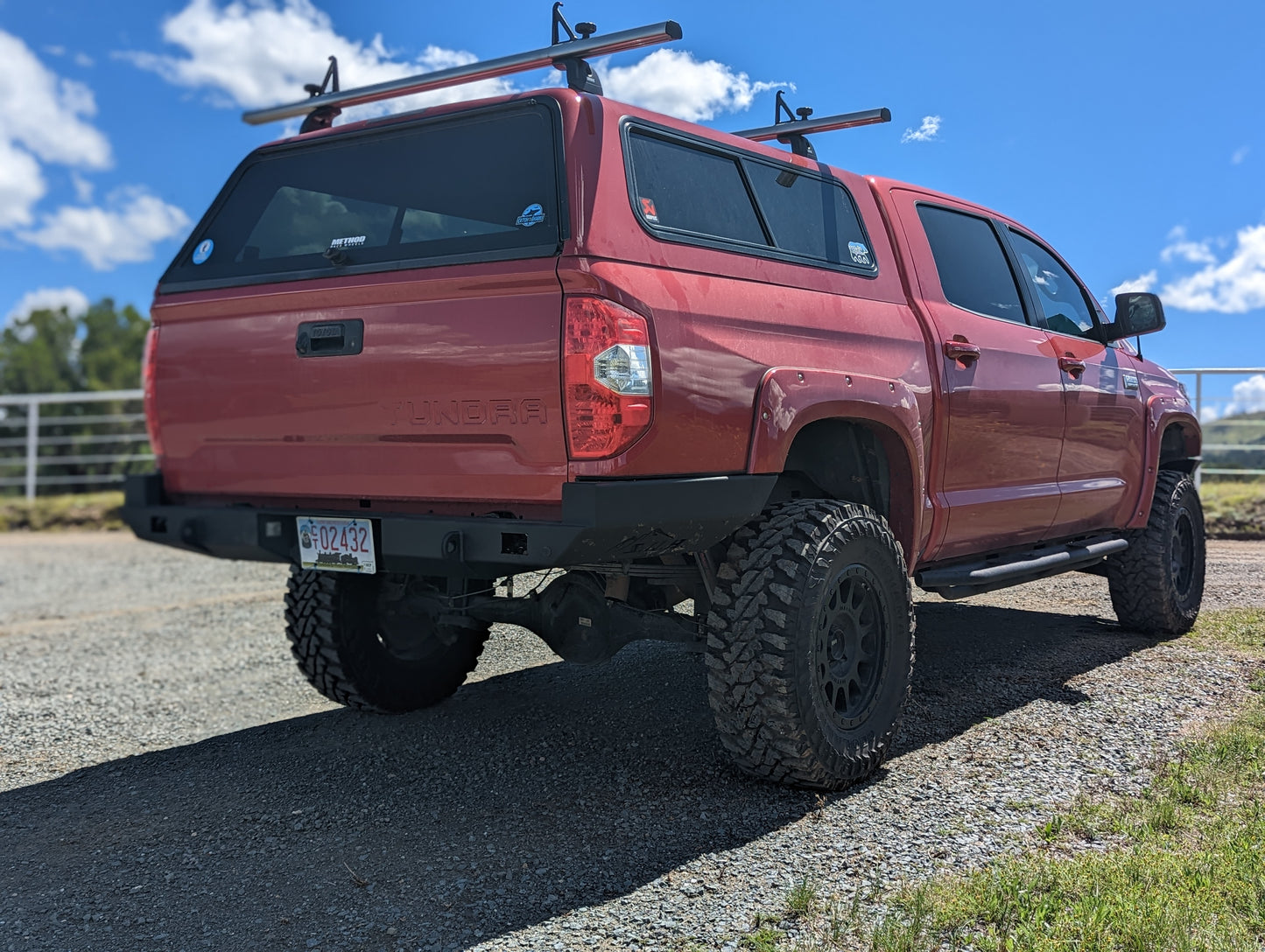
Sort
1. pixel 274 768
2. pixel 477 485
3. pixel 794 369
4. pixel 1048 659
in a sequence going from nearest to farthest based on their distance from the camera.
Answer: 1. pixel 477 485
2. pixel 794 369
3. pixel 274 768
4. pixel 1048 659

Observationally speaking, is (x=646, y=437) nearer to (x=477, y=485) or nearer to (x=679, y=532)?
(x=679, y=532)

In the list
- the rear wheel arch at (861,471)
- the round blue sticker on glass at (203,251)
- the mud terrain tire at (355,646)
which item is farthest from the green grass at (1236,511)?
the round blue sticker on glass at (203,251)

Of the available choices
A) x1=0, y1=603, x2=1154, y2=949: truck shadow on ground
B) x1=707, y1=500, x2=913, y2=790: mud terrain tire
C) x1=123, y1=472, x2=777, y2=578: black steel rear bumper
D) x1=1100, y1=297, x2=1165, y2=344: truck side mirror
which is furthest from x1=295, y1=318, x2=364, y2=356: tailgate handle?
x1=1100, y1=297, x2=1165, y2=344: truck side mirror

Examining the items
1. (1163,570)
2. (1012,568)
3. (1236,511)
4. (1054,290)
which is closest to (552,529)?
(1012,568)

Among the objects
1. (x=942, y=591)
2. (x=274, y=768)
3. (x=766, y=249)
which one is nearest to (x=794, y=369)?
(x=766, y=249)

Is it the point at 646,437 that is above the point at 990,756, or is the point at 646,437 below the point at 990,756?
above

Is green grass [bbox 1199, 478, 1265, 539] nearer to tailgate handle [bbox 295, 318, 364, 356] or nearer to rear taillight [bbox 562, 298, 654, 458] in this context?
rear taillight [bbox 562, 298, 654, 458]

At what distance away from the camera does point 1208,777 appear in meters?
3.75

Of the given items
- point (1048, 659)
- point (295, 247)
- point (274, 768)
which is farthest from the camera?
point (1048, 659)

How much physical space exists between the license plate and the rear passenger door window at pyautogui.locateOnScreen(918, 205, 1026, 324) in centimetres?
263

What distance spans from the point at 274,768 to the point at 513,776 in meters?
0.98

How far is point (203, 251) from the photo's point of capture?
411 cm

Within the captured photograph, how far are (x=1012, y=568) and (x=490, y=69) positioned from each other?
9.65 feet

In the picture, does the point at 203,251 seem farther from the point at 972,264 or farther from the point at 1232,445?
the point at 1232,445
